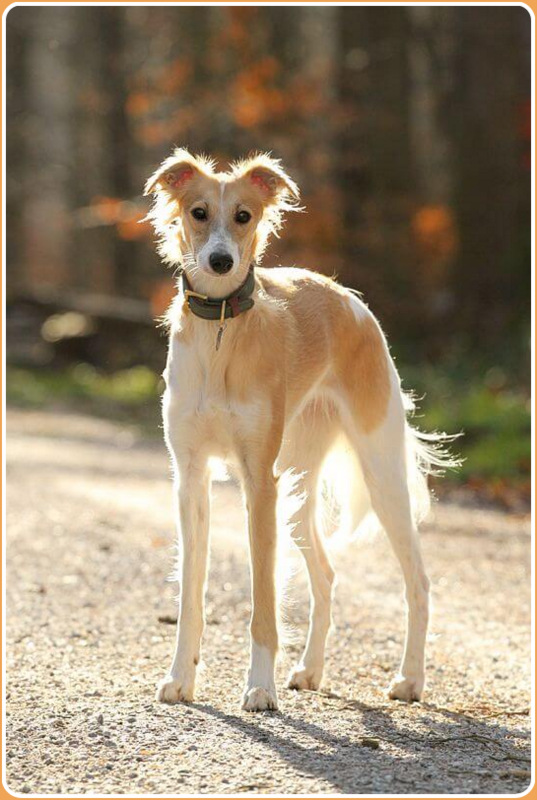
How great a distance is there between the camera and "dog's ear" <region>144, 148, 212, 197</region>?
4.87 metres

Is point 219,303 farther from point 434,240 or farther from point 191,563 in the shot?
point 434,240

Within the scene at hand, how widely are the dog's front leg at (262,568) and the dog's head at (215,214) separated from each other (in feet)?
2.63

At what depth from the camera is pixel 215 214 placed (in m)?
4.73

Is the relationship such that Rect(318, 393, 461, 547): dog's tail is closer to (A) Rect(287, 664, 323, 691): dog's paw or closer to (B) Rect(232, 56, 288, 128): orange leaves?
(A) Rect(287, 664, 323, 691): dog's paw

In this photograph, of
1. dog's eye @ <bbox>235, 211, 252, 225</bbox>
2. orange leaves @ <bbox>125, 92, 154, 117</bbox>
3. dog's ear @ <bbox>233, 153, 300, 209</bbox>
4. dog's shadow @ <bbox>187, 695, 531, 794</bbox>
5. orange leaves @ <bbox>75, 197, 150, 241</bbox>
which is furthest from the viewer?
orange leaves @ <bbox>125, 92, 154, 117</bbox>

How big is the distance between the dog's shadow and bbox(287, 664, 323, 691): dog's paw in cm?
25

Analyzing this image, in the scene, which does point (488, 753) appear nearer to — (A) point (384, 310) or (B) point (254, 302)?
(B) point (254, 302)

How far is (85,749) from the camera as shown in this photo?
13.5ft

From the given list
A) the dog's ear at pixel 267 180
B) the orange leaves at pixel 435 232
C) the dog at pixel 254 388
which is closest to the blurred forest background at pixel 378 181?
the orange leaves at pixel 435 232

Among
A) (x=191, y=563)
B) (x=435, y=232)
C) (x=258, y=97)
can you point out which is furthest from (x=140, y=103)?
(x=191, y=563)

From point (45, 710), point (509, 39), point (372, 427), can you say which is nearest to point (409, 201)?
point (509, 39)

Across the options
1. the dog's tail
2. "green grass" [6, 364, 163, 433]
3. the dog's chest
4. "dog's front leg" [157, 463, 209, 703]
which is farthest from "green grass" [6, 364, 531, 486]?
the dog's chest

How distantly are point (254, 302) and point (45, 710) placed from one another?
5.90ft

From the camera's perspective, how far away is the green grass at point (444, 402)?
36.3 feet
